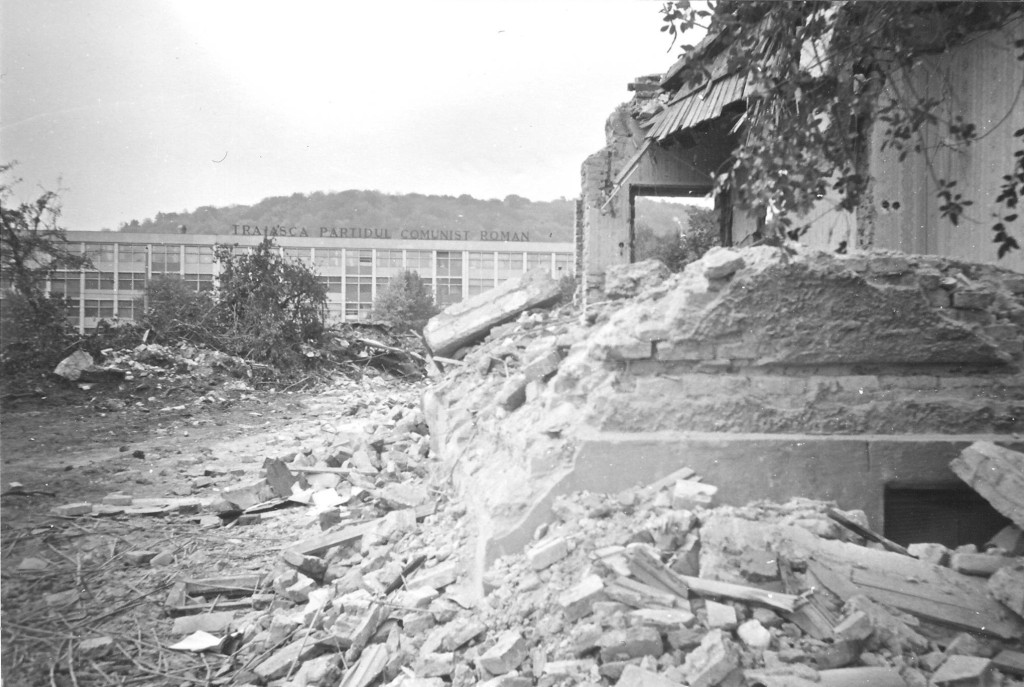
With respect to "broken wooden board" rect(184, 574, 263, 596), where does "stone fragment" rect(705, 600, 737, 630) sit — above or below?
above

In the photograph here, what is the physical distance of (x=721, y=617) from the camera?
2486 millimetres

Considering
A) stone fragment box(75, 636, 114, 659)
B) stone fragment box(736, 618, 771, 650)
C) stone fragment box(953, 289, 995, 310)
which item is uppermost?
stone fragment box(953, 289, 995, 310)

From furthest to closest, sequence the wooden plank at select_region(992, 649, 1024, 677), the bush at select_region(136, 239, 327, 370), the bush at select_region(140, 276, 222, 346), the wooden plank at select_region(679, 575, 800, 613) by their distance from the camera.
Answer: the bush at select_region(136, 239, 327, 370)
the bush at select_region(140, 276, 222, 346)
the wooden plank at select_region(679, 575, 800, 613)
the wooden plank at select_region(992, 649, 1024, 677)

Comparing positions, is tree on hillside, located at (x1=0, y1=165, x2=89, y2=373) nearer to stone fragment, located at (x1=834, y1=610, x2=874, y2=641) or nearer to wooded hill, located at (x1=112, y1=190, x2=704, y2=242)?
wooded hill, located at (x1=112, y1=190, x2=704, y2=242)

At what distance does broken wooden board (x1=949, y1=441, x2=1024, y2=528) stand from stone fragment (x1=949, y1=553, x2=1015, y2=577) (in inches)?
10.9

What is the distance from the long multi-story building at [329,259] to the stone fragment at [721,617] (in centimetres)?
378

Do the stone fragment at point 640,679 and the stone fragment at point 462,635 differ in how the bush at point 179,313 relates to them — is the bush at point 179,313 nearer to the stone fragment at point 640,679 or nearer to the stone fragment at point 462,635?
the stone fragment at point 462,635

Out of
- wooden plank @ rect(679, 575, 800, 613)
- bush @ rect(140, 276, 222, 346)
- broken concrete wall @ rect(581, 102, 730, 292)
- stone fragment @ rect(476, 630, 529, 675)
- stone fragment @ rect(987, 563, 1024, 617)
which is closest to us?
stone fragment @ rect(987, 563, 1024, 617)

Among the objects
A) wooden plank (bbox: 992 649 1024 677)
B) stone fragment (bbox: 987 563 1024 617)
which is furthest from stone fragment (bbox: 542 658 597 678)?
stone fragment (bbox: 987 563 1024 617)

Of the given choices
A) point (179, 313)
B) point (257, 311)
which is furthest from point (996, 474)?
point (257, 311)

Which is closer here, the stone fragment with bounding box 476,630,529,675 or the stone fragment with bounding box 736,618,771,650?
the stone fragment with bounding box 736,618,771,650

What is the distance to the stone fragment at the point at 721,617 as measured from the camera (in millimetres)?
2463

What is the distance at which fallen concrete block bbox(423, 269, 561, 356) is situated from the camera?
9.29 m

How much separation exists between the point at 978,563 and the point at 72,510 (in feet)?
20.2
